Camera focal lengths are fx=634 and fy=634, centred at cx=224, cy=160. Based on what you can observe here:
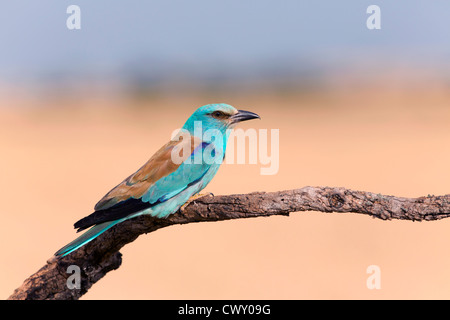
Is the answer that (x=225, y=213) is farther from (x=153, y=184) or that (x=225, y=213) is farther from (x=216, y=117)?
(x=216, y=117)

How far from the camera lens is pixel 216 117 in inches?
246

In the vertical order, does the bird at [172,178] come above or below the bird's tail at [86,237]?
above

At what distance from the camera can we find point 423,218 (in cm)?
504

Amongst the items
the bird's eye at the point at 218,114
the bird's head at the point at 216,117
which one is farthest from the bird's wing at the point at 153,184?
the bird's eye at the point at 218,114

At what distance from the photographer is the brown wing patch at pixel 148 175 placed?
552 cm

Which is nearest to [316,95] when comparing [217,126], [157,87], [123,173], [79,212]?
[157,87]

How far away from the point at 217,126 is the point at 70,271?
77.0 inches

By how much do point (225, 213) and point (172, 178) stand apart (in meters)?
0.72

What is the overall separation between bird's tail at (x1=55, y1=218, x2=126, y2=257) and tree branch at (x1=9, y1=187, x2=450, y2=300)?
23 cm

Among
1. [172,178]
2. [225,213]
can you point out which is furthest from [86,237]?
[225,213]

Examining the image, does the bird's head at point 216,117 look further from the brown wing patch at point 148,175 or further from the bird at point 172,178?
the brown wing patch at point 148,175

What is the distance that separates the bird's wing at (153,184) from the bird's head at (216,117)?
0.19m

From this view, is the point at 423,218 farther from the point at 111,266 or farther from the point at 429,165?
the point at 429,165

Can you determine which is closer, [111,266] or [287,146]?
[111,266]
